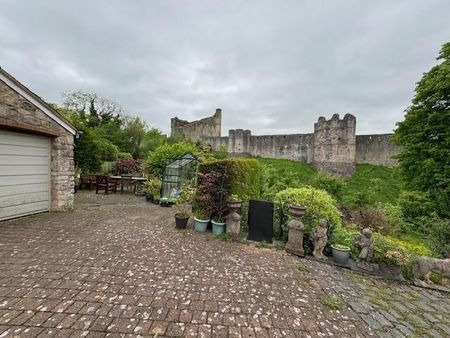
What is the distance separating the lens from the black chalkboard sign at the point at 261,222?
4.83m

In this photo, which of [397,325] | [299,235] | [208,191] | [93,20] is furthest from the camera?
[93,20]

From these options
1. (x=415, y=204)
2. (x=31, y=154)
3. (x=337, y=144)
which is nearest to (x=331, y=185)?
(x=415, y=204)

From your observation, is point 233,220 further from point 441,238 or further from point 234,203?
point 441,238

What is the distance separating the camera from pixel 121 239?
440cm

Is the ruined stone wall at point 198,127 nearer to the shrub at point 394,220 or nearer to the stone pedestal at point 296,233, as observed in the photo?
the shrub at point 394,220

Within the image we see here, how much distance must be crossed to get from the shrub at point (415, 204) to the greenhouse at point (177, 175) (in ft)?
28.3

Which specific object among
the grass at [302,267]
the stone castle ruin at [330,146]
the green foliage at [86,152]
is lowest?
the grass at [302,267]

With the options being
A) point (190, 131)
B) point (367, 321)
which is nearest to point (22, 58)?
point (367, 321)

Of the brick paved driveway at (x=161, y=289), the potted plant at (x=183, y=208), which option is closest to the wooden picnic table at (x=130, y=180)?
the potted plant at (x=183, y=208)

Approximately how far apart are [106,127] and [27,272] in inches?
871

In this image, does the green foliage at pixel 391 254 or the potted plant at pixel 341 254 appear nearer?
the green foliage at pixel 391 254

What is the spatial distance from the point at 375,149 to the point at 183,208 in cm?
1911

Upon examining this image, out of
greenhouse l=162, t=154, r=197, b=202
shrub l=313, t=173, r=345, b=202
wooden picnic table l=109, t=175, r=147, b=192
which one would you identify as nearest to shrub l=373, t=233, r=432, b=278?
shrub l=313, t=173, r=345, b=202

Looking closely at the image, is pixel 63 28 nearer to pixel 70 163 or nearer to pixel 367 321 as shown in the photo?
pixel 70 163
